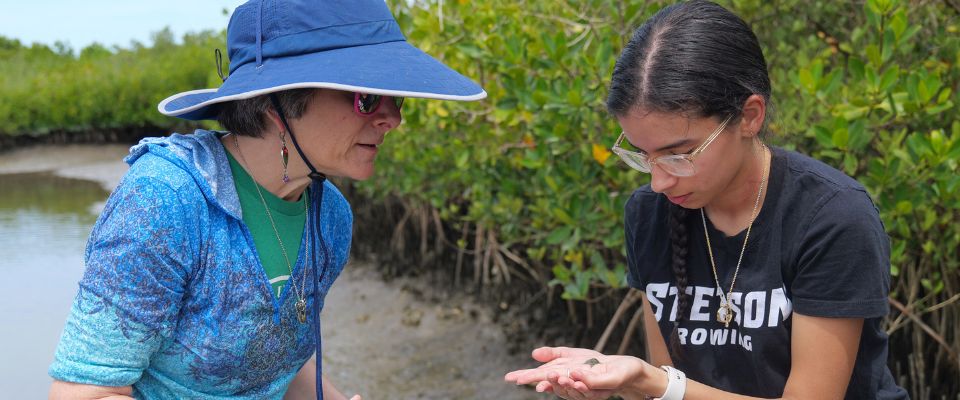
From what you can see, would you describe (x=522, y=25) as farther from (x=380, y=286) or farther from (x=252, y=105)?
(x=380, y=286)

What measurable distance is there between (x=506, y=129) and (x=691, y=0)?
2.19 meters

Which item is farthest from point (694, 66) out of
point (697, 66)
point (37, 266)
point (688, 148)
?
point (37, 266)

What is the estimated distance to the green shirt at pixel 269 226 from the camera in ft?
5.91

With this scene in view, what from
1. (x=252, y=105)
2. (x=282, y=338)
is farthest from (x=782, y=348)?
(x=252, y=105)

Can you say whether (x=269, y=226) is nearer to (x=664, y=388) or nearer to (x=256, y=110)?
(x=256, y=110)

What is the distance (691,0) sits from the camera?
1780mm

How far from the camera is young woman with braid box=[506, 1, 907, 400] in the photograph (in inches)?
63.7

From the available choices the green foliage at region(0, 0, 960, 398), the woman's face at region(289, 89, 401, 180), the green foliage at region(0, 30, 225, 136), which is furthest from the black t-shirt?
the green foliage at region(0, 30, 225, 136)

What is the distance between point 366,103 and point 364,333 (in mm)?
4693

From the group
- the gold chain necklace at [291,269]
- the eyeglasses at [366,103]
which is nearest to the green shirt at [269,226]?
the gold chain necklace at [291,269]

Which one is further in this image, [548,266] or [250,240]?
[548,266]

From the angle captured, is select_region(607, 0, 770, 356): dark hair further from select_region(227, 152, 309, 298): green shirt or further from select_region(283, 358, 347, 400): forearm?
select_region(283, 358, 347, 400): forearm

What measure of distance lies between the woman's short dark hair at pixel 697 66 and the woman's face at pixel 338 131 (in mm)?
500

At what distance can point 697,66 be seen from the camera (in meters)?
1.63
